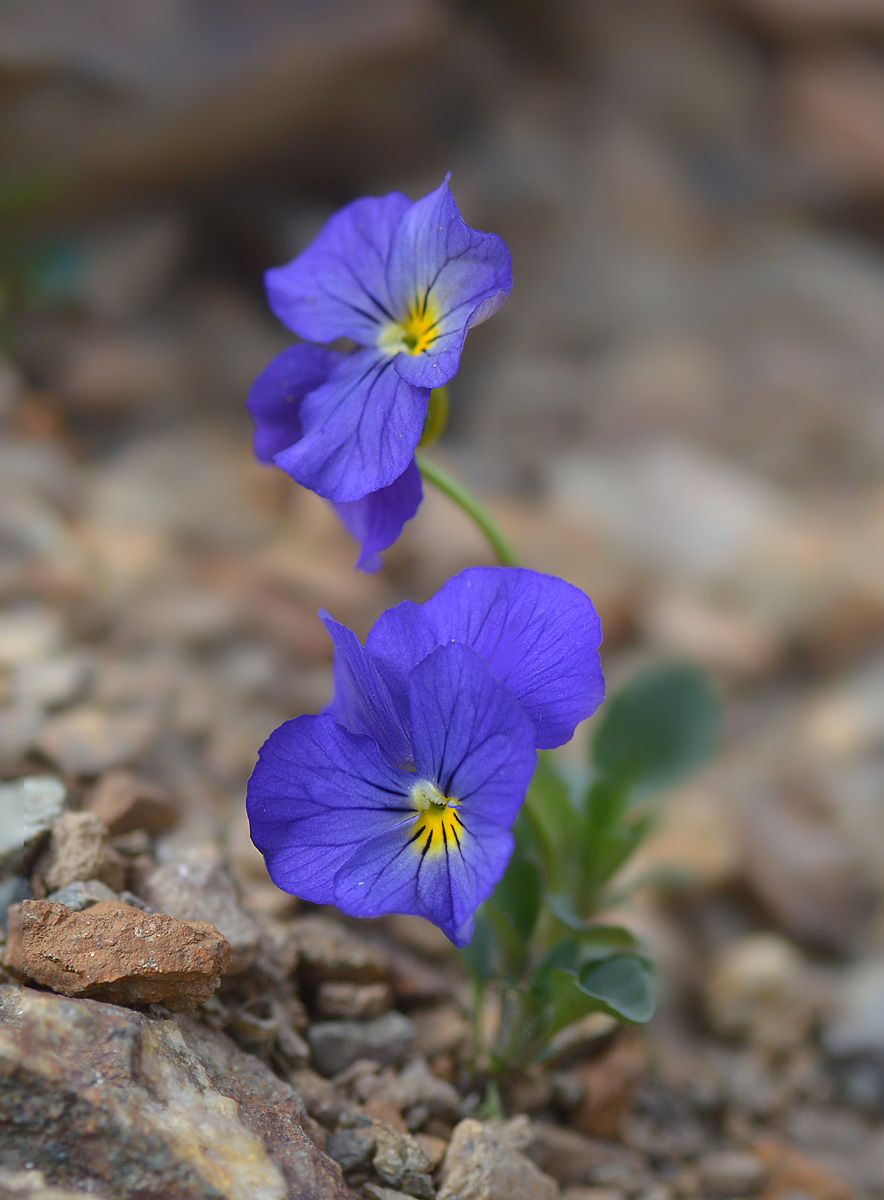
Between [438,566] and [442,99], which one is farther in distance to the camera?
[442,99]

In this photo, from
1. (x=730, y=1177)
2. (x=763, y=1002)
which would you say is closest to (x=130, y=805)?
(x=730, y=1177)

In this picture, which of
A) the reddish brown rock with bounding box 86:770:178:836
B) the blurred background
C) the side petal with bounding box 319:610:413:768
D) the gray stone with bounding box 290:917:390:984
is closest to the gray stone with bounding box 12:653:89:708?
the blurred background

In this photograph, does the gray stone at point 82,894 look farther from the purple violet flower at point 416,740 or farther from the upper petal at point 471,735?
the upper petal at point 471,735

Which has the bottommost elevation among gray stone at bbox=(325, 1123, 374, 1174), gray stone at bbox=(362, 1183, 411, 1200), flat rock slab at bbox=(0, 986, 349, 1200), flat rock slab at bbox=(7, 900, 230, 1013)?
flat rock slab at bbox=(0, 986, 349, 1200)

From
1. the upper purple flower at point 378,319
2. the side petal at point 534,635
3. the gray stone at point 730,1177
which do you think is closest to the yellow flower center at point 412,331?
the upper purple flower at point 378,319

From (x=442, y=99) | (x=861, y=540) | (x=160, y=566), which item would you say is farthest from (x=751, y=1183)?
(x=442, y=99)

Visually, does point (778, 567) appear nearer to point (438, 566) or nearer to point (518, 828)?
point (438, 566)

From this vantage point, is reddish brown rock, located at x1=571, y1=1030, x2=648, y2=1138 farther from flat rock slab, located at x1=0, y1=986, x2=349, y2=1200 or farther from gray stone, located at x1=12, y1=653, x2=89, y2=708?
gray stone, located at x1=12, y1=653, x2=89, y2=708

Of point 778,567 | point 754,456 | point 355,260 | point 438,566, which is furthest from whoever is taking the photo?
point 754,456
